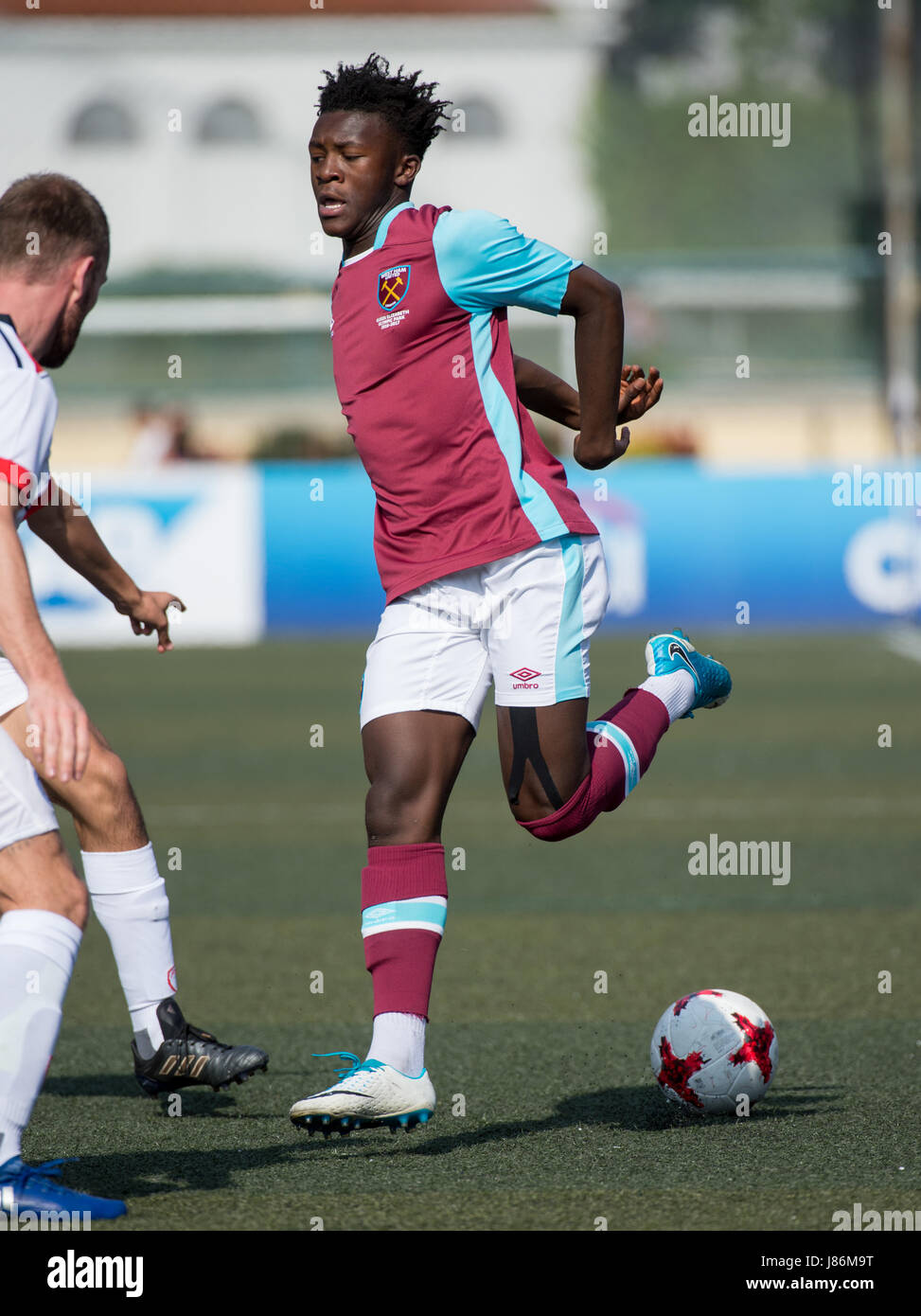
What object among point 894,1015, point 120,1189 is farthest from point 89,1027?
point 894,1015

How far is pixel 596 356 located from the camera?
425cm

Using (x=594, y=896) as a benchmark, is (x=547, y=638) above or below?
above

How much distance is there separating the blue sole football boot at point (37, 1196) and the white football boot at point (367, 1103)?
0.53 metres

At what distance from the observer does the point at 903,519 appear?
16.8m

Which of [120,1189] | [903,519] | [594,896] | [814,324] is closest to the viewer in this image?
[120,1189]

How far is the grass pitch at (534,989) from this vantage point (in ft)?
12.6

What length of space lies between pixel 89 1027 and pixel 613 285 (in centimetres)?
270

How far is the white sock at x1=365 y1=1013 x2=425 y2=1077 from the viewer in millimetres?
4086

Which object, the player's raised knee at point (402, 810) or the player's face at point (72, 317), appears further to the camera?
the player's raised knee at point (402, 810)

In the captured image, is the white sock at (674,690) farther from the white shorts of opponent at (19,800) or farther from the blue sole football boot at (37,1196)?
the blue sole football boot at (37,1196)

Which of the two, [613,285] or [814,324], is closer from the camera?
[613,285]

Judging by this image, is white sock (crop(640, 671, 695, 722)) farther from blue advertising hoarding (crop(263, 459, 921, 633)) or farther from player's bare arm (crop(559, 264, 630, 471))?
blue advertising hoarding (crop(263, 459, 921, 633))

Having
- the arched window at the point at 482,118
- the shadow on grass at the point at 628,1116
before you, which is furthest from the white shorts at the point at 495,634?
the arched window at the point at 482,118

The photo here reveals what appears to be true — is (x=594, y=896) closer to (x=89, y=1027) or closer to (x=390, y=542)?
(x=89, y=1027)
